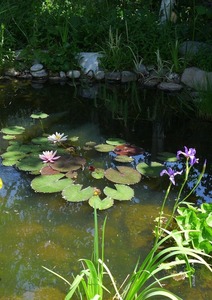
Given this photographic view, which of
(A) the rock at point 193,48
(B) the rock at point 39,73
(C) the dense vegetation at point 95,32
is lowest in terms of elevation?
(B) the rock at point 39,73

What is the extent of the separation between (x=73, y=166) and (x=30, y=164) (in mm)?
332

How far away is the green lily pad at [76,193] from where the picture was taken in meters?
3.27

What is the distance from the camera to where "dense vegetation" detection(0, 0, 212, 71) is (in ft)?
20.6

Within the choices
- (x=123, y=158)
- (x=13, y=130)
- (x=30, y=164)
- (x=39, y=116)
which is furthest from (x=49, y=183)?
(x=39, y=116)

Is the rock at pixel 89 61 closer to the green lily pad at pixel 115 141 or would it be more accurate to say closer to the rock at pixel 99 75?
the rock at pixel 99 75

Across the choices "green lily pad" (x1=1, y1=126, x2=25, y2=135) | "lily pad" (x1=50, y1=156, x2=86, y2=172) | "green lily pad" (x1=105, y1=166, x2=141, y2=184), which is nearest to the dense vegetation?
"green lily pad" (x1=1, y1=126, x2=25, y2=135)

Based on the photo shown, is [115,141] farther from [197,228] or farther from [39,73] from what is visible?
[39,73]

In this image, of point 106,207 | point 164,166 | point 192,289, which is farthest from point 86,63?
point 192,289

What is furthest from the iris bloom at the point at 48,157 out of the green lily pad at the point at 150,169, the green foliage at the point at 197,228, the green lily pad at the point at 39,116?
the green foliage at the point at 197,228

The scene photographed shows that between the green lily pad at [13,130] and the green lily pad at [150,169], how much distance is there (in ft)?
4.13

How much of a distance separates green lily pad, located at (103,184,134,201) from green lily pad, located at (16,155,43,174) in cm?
60

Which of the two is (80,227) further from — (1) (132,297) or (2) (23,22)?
(2) (23,22)

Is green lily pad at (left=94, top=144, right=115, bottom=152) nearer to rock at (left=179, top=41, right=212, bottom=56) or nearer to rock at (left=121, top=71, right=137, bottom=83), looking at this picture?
rock at (left=121, top=71, right=137, bottom=83)

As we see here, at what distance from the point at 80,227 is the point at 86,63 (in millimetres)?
3691
